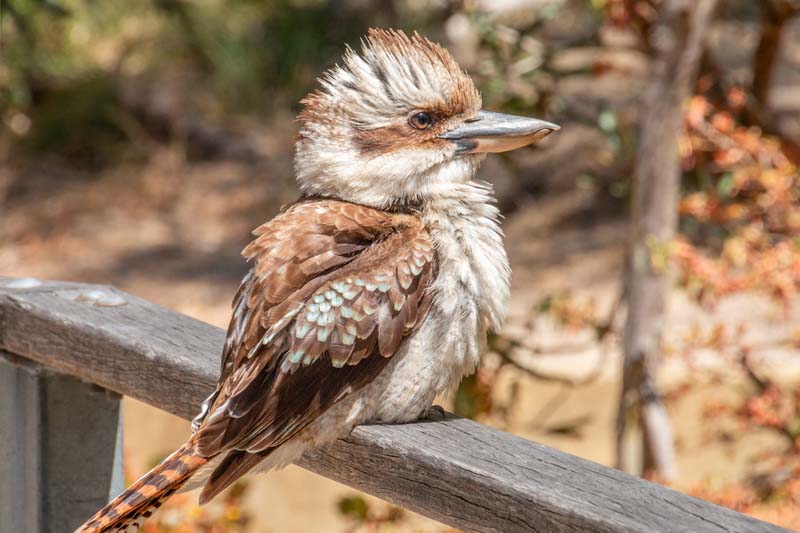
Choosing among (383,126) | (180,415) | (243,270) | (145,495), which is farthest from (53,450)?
(243,270)

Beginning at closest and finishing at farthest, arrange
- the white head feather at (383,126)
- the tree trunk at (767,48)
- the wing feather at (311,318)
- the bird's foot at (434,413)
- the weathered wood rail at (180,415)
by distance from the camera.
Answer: the weathered wood rail at (180,415) → the wing feather at (311,318) → the bird's foot at (434,413) → the white head feather at (383,126) → the tree trunk at (767,48)

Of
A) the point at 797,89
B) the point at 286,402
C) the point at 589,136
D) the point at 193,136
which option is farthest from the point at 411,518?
the point at 193,136

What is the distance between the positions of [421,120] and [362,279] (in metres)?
0.39

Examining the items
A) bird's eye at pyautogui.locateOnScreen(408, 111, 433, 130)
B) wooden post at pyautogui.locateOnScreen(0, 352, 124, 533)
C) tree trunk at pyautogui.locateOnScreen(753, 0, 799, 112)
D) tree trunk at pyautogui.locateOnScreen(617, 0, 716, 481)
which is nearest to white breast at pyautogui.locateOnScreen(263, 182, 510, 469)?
bird's eye at pyautogui.locateOnScreen(408, 111, 433, 130)

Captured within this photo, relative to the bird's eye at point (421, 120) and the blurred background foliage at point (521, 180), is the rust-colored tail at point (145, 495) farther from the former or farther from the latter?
the blurred background foliage at point (521, 180)

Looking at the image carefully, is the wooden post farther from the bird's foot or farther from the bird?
the bird's foot

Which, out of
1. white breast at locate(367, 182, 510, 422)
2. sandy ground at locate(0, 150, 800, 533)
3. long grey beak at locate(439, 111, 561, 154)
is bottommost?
sandy ground at locate(0, 150, 800, 533)

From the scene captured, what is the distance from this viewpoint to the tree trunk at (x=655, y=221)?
12.1ft

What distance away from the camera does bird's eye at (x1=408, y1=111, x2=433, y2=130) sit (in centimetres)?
A: 224

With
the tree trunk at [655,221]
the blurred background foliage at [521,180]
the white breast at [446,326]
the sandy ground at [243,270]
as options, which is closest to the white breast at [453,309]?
the white breast at [446,326]

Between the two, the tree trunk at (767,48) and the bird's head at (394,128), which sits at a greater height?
the bird's head at (394,128)

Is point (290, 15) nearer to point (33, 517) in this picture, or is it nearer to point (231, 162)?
point (231, 162)

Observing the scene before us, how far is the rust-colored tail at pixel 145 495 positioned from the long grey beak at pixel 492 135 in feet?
2.46

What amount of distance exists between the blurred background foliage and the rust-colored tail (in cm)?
156
